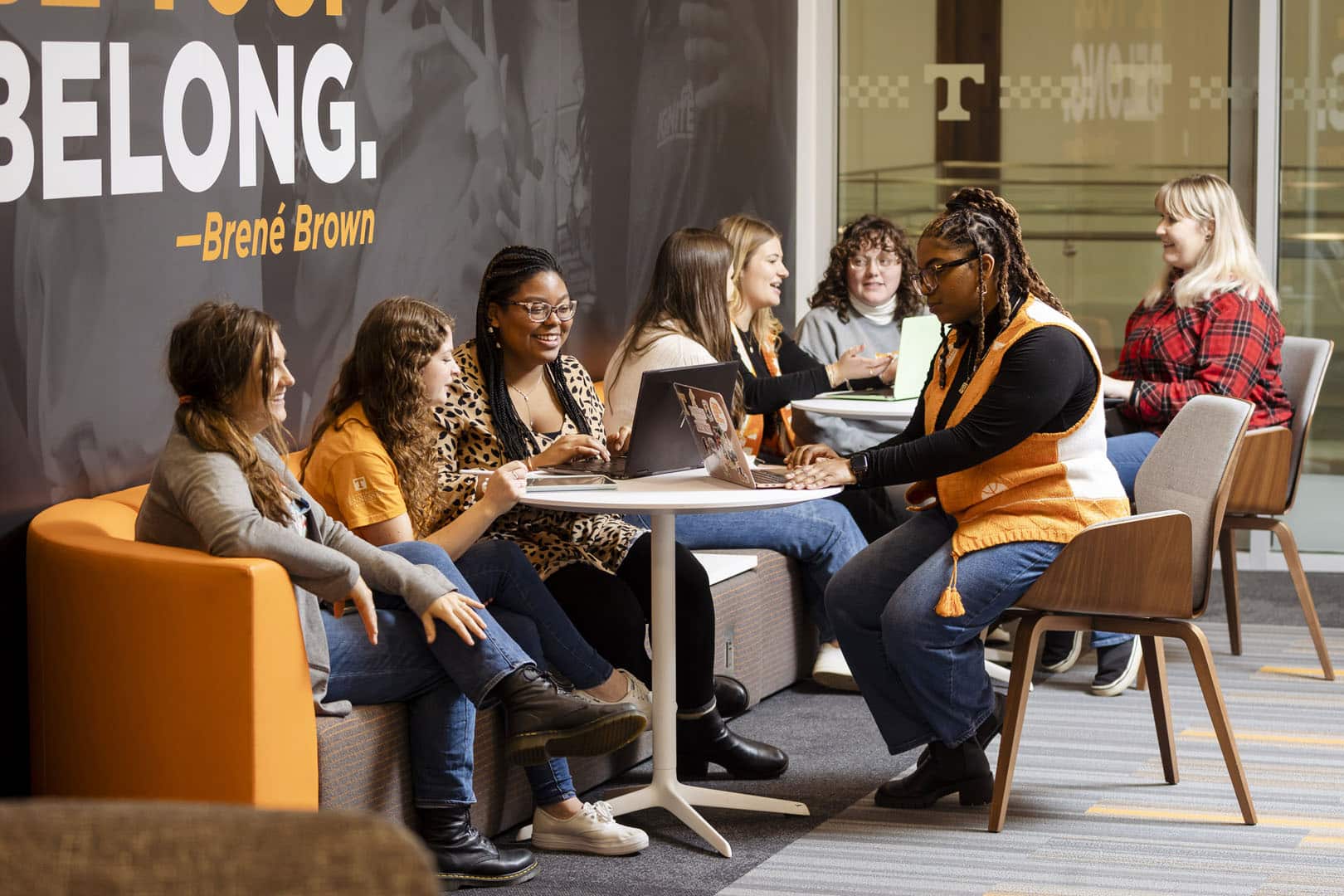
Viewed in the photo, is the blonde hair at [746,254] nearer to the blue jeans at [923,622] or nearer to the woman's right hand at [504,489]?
the blue jeans at [923,622]

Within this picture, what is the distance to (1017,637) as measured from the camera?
3.71 m

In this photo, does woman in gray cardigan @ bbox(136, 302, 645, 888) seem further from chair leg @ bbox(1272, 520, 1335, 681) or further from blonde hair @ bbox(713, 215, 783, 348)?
chair leg @ bbox(1272, 520, 1335, 681)

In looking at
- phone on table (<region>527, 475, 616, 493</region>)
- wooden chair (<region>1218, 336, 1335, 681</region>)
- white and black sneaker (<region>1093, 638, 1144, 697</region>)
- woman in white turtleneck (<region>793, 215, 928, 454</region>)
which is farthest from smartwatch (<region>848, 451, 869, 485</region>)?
woman in white turtleneck (<region>793, 215, 928, 454</region>)

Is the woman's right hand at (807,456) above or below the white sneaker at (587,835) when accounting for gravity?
above

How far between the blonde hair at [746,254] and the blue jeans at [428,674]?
220 centimetres

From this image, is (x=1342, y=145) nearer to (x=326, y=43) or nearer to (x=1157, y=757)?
(x=1157, y=757)

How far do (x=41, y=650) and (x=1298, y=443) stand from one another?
145 inches

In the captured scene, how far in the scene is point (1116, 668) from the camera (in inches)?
193

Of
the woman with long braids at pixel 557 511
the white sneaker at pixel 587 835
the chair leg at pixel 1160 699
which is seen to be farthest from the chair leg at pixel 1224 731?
the white sneaker at pixel 587 835

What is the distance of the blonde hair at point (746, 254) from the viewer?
17.7 feet

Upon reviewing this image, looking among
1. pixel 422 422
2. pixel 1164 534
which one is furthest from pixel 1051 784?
pixel 422 422

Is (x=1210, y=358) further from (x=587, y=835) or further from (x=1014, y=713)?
(x=587, y=835)

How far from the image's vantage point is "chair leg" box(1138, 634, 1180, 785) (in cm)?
394

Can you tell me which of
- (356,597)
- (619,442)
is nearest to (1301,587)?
(619,442)
